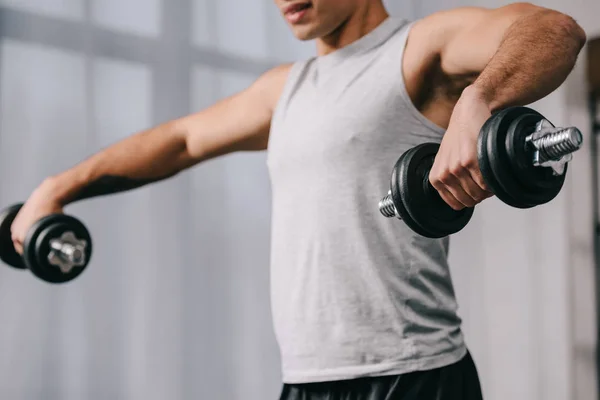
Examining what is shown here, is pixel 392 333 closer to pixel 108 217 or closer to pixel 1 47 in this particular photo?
pixel 108 217

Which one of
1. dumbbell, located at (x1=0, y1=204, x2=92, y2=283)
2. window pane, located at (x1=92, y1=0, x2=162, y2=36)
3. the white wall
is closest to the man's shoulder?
dumbbell, located at (x1=0, y1=204, x2=92, y2=283)

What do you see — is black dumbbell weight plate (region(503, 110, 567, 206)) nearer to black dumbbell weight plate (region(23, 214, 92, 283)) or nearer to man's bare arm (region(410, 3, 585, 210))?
man's bare arm (region(410, 3, 585, 210))

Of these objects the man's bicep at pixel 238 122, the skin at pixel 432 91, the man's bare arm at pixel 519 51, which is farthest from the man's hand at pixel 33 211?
the man's bare arm at pixel 519 51

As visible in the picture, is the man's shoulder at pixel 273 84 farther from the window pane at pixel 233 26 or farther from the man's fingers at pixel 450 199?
the window pane at pixel 233 26

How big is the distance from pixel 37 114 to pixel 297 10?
0.94 m

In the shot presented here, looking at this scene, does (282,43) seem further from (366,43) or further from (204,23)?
(366,43)

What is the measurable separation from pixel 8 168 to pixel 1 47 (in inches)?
11.7

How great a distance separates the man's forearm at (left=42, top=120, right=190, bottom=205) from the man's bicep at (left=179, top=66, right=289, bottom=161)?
0.11 ft

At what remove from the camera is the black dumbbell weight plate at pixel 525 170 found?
0.68 metres

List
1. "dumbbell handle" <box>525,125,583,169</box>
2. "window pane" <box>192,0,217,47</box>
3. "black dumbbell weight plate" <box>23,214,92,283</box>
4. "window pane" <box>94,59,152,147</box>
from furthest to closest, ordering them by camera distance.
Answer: "window pane" <box>192,0,217,47</box>
"window pane" <box>94,59,152,147</box>
"black dumbbell weight plate" <box>23,214,92,283</box>
"dumbbell handle" <box>525,125,583,169</box>

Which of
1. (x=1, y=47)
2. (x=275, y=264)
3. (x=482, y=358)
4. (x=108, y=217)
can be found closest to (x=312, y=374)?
(x=275, y=264)

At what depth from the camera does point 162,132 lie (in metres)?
1.41

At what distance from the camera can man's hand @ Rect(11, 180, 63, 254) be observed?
136 cm

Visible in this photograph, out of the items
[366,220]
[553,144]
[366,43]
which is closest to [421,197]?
[553,144]
